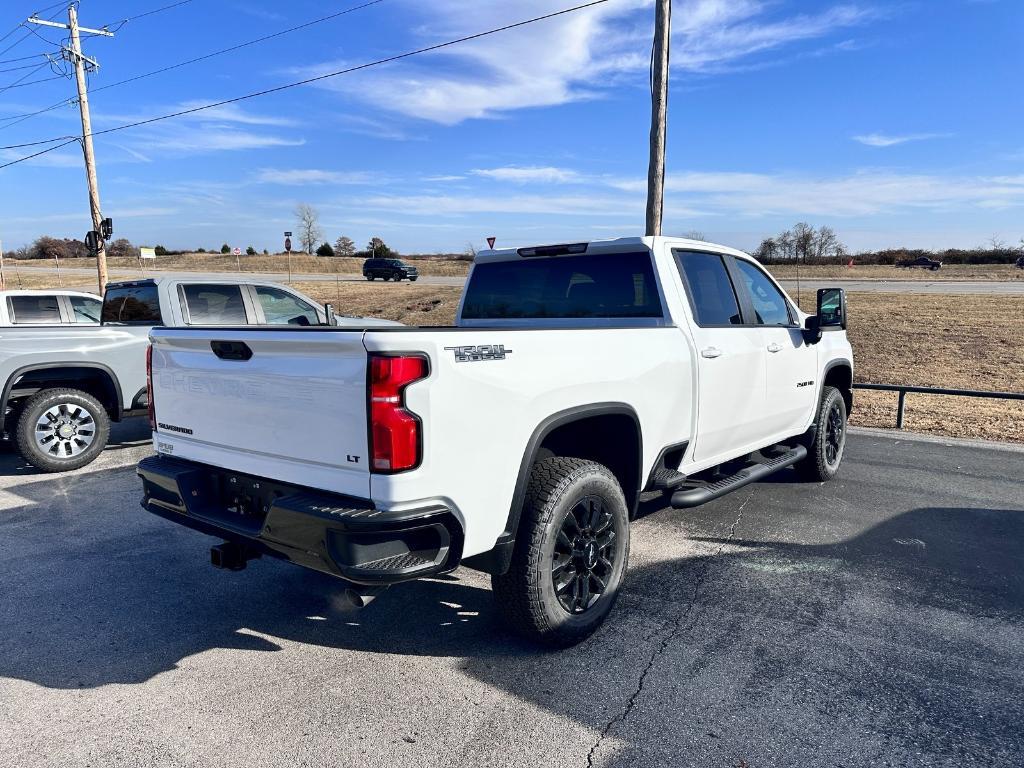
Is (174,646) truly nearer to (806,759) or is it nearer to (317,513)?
(317,513)

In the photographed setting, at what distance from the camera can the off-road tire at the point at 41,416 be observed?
6.73 m

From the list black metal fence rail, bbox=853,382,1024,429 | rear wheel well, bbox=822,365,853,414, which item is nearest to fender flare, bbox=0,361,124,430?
rear wheel well, bbox=822,365,853,414

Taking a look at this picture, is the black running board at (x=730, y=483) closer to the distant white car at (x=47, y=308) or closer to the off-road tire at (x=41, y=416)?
the off-road tire at (x=41, y=416)

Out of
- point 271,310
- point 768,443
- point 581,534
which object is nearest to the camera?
point 581,534

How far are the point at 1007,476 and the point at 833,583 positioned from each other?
12.0 feet

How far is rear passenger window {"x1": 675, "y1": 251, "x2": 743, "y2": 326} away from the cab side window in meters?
0.30

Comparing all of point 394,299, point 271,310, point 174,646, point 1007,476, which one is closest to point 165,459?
point 174,646

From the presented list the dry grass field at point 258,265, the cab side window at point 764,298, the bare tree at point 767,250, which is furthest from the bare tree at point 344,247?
the cab side window at point 764,298

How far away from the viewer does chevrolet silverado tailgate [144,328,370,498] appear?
8.77ft

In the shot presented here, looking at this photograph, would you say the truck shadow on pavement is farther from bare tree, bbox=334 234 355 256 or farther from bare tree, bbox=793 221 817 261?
bare tree, bbox=334 234 355 256

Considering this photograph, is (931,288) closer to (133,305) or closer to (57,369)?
(133,305)

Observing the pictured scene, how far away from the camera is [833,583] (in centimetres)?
420

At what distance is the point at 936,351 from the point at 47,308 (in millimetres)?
15827

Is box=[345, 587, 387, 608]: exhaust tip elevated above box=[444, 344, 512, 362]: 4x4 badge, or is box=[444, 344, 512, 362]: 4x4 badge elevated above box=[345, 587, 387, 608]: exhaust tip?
box=[444, 344, 512, 362]: 4x4 badge
